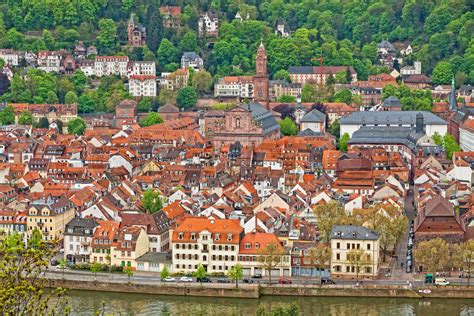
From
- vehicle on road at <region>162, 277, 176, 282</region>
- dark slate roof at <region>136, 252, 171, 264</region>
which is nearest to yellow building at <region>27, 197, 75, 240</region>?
dark slate roof at <region>136, 252, 171, 264</region>

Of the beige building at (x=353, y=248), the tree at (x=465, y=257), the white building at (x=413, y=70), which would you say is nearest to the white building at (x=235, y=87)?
the white building at (x=413, y=70)

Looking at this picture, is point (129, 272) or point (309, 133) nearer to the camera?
point (129, 272)

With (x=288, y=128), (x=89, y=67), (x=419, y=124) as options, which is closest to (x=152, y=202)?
(x=419, y=124)

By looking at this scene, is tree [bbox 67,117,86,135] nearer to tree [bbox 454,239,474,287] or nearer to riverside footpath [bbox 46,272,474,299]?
riverside footpath [bbox 46,272,474,299]

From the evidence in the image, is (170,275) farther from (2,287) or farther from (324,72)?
(324,72)

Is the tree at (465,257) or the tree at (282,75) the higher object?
the tree at (282,75)

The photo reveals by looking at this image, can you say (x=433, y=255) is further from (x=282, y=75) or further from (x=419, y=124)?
(x=282, y=75)

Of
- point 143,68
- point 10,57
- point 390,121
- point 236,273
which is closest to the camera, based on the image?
point 236,273

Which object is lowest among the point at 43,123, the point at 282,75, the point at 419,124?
the point at 419,124

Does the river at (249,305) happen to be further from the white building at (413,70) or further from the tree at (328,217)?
the white building at (413,70)
